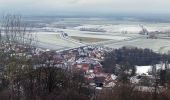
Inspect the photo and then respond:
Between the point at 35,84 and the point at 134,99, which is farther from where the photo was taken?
the point at 35,84

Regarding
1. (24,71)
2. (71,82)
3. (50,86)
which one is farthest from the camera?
(71,82)

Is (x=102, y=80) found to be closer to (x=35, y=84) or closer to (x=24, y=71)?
(x=35, y=84)

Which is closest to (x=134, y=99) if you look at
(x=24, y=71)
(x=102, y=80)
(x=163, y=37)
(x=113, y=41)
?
(x=24, y=71)

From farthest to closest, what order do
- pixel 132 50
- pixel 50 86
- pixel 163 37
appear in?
pixel 163 37 → pixel 132 50 → pixel 50 86

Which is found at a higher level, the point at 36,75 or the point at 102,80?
the point at 36,75

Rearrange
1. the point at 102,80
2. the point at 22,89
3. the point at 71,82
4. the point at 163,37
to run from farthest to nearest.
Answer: the point at 163,37, the point at 102,80, the point at 71,82, the point at 22,89

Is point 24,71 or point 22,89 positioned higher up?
point 24,71

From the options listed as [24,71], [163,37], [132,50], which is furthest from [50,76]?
[163,37]

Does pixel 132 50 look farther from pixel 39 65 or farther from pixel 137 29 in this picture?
pixel 137 29

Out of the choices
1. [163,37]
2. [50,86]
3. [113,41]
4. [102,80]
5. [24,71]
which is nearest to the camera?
[24,71]
